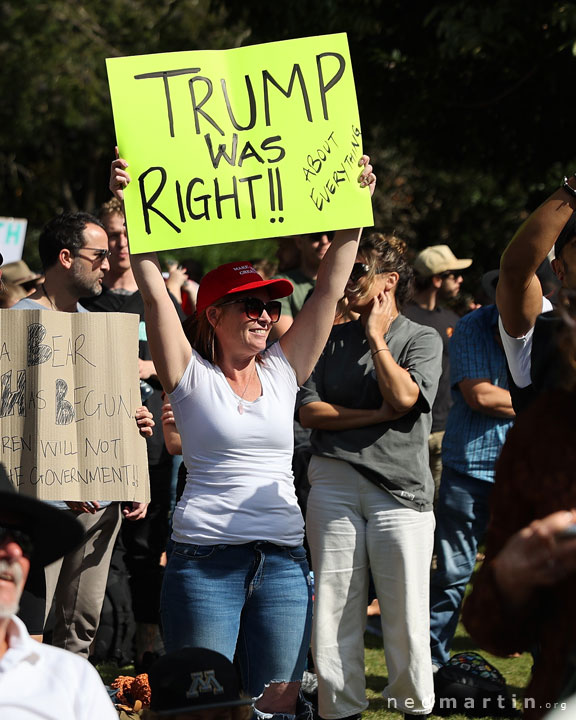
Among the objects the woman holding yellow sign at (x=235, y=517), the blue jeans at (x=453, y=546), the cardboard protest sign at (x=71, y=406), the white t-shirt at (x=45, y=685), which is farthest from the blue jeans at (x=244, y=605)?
the blue jeans at (x=453, y=546)

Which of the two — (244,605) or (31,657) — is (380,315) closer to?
(244,605)

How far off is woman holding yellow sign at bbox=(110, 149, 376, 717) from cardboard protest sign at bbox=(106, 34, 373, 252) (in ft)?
0.44

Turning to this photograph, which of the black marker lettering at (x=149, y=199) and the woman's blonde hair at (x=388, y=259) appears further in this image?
the woman's blonde hair at (x=388, y=259)

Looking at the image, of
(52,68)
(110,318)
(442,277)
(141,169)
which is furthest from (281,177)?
(52,68)

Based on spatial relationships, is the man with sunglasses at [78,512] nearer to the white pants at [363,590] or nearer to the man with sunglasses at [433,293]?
the white pants at [363,590]

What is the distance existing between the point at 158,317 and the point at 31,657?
4.68 feet

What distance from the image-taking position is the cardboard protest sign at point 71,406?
413 centimetres

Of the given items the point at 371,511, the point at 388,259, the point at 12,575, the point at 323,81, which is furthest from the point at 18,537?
the point at 388,259

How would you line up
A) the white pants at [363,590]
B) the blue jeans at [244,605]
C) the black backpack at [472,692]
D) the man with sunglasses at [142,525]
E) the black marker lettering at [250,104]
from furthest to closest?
the man with sunglasses at [142,525] → the black backpack at [472,692] → the white pants at [363,590] → the black marker lettering at [250,104] → the blue jeans at [244,605]

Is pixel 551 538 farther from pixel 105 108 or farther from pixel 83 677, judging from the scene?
pixel 105 108

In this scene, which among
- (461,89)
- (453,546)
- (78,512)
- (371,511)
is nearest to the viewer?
(371,511)

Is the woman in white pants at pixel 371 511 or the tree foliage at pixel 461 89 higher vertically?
the tree foliage at pixel 461 89

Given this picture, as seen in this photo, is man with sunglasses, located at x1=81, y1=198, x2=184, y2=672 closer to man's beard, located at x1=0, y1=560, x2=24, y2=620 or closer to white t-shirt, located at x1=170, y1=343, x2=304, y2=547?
white t-shirt, located at x1=170, y1=343, x2=304, y2=547

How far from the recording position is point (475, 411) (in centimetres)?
583
